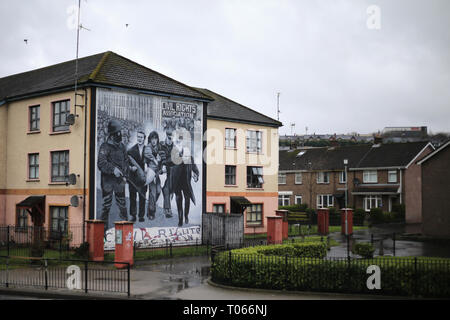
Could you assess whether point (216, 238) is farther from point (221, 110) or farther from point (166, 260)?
point (221, 110)

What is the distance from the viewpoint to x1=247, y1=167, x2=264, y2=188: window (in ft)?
126

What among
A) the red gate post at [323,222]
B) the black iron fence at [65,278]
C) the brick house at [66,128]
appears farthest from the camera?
the red gate post at [323,222]

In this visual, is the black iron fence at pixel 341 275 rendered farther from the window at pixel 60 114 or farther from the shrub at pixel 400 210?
the shrub at pixel 400 210

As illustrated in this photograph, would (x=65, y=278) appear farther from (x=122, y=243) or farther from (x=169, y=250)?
(x=169, y=250)

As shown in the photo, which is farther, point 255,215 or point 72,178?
point 255,215

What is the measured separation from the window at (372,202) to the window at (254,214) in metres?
20.1

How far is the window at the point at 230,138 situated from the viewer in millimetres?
36938

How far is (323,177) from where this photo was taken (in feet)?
195

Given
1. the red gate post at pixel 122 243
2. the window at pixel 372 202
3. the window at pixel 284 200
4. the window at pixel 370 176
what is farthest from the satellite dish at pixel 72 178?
the window at pixel 284 200

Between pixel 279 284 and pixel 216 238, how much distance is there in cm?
1412

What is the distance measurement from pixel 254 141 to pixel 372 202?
2148cm

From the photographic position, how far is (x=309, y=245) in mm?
22547

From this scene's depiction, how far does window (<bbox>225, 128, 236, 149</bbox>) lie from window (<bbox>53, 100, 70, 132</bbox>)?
12.7 meters

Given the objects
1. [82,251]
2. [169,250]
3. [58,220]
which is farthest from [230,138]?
[82,251]
